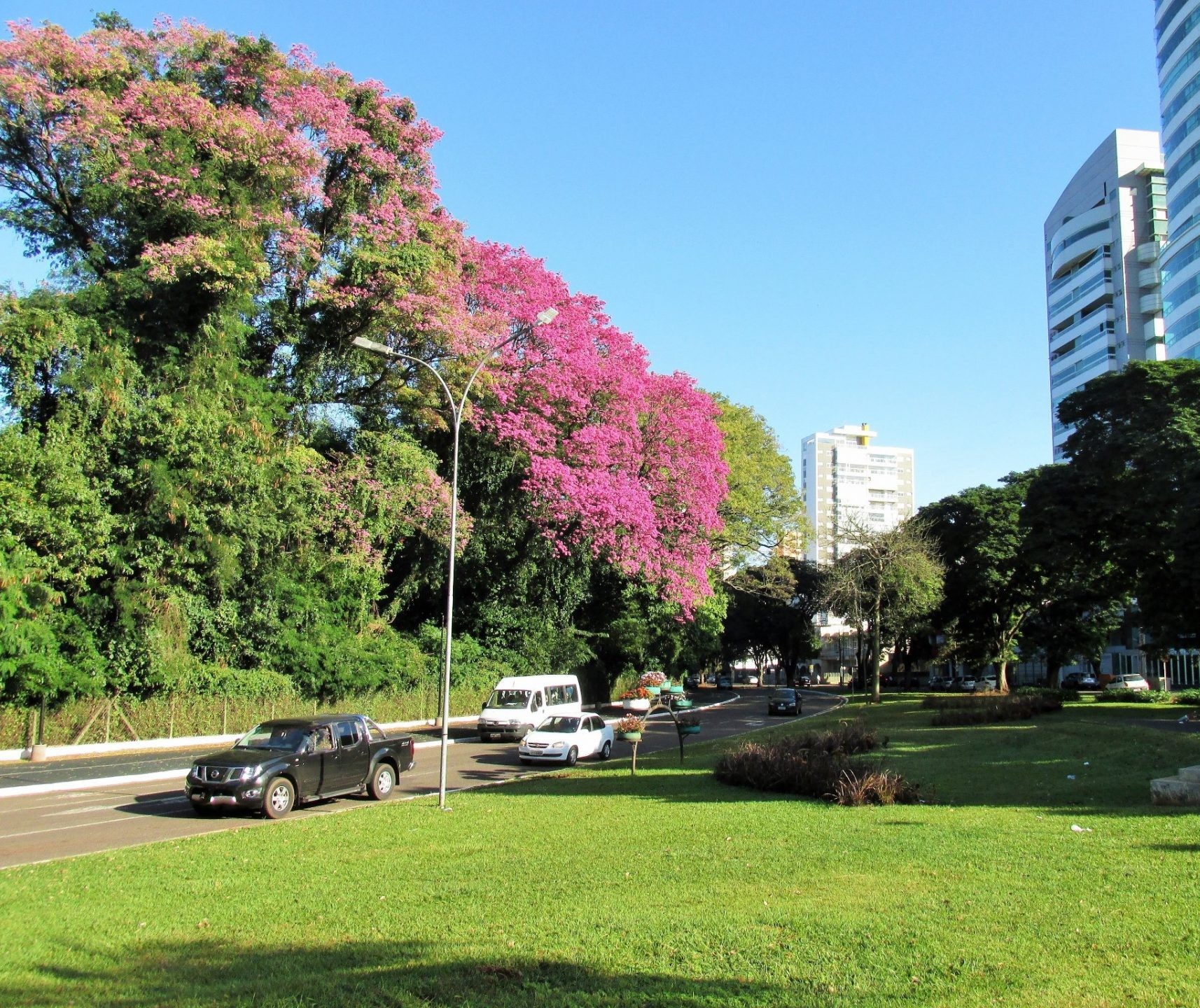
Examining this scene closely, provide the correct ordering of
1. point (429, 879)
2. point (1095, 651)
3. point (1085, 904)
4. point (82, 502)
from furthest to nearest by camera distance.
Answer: point (1095, 651) → point (82, 502) → point (429, 879) → point (1085, 904)

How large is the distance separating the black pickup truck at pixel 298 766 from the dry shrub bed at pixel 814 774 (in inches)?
250

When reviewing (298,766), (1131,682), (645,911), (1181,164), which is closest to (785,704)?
(298,766)

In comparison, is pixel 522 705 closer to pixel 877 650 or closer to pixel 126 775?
pixel 126 775

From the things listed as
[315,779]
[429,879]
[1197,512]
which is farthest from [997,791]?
[1197,512]

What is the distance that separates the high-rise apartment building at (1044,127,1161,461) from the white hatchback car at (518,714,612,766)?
7655cm

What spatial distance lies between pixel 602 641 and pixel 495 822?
106 ft

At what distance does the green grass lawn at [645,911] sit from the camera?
5633mm

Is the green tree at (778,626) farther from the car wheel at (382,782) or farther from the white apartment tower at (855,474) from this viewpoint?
the white apartment tower at (855,474)

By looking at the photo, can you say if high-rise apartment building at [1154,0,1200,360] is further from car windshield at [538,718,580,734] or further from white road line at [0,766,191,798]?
white road line at [0,766,191,798]

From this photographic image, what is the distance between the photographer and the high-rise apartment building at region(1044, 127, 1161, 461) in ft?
292

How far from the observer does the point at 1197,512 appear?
25359mm

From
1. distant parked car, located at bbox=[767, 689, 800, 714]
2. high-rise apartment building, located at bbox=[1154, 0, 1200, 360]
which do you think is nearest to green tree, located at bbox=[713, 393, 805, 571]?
distant parked car, located at bbox=[767, 689, 800, 714]

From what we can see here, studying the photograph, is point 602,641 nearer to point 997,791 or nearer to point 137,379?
point 137,379

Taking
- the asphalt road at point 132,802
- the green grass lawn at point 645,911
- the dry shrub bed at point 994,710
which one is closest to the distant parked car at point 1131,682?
the dry shrub bed at point 994,710
